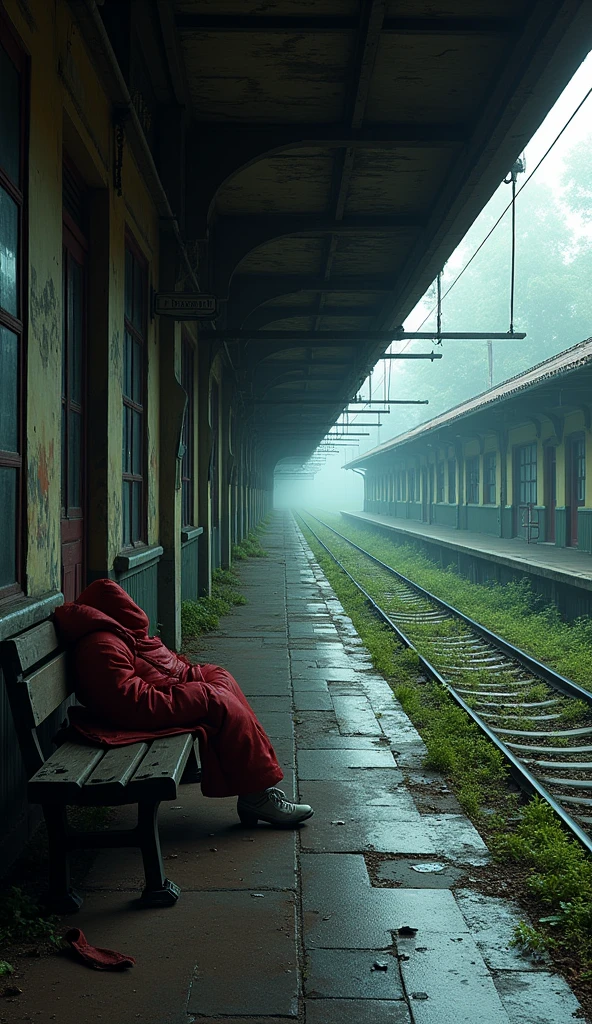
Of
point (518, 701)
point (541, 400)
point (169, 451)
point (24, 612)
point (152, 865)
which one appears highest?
point (541, 400)

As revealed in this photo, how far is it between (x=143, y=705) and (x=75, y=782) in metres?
0.64

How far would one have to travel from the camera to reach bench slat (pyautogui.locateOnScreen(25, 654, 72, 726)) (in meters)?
3.17

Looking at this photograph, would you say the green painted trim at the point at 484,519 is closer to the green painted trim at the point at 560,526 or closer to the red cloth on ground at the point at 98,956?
the green painted trim at the point at 560,526

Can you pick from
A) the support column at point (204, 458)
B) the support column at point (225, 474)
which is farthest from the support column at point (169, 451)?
the support column at point (225, 474)

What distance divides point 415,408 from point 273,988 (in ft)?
306

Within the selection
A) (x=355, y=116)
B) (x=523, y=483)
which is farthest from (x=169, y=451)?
(x=523, y=483)

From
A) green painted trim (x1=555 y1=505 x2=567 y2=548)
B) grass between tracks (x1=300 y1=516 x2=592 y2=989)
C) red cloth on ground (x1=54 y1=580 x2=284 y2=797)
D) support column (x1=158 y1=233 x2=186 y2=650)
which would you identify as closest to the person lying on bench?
red cloth on ground (x1=54 y1=580 x2=284 y2=797)

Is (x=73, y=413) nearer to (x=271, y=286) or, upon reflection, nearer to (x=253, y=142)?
(x=253, y=142)

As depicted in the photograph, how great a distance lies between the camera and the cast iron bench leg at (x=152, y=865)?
123 inches

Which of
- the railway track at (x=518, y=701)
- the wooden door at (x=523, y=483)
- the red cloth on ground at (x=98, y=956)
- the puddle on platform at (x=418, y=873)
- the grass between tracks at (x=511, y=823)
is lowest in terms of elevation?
the railway track at (x=518, y=701)

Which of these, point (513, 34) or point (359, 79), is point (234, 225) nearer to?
point (359, 79)

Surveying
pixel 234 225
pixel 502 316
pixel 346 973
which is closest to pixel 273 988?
pixel 346 973

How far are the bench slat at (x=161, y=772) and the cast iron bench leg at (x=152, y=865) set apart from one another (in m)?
0.09

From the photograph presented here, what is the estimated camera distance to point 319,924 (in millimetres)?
3008
